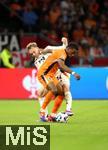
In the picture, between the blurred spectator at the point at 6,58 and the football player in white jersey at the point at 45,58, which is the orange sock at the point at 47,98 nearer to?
the football player in white jersey at the point at 45,58

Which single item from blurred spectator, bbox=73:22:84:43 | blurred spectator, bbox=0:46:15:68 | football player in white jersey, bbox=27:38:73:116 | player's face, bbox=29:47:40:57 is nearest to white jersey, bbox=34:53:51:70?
football player in white jersey, bbox=27:38:73:116

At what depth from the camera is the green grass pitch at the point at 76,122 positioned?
11266mm

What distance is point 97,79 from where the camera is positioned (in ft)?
74.1

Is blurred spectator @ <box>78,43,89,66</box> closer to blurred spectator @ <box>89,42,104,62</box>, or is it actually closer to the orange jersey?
blurred spectator @ <box>89,42,104,62</box>

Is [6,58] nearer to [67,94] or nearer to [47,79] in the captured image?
[67,94]

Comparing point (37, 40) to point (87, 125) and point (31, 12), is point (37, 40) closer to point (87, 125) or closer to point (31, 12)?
point (31, 12)

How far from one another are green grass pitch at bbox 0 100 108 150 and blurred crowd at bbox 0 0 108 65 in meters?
6.30

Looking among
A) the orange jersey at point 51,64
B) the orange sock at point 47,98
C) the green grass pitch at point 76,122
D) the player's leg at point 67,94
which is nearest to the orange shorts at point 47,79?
the orange jersey at point 51,64

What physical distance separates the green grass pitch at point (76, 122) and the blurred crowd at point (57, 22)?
630 centimetres

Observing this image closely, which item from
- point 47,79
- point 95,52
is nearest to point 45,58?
point 47,79

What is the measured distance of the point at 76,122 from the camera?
49.1ft

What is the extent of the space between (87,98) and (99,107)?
11.1 feet

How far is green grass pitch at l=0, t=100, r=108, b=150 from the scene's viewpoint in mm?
11266

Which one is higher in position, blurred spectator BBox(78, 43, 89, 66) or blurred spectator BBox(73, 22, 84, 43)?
blurred spectator BBox(73, 22, 84, 43)
